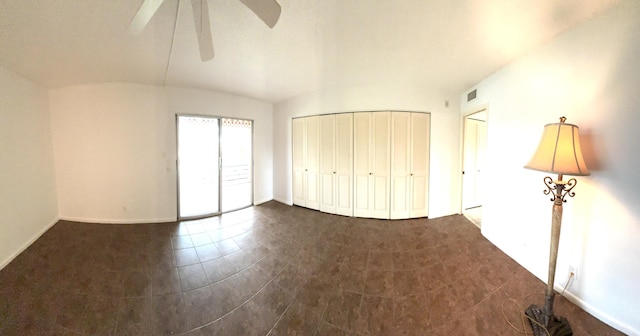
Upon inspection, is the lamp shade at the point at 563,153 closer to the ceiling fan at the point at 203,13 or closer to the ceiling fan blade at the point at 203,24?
the ceiling fan at the point at 203,13

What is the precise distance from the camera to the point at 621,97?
54.4 inches

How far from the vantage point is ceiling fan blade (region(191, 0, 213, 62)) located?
1125mm

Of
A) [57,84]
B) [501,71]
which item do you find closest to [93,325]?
[57,84]

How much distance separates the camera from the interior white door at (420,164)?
3.41 m

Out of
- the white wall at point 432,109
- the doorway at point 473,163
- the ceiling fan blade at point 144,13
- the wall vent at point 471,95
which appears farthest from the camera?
the doorway at point 473,163

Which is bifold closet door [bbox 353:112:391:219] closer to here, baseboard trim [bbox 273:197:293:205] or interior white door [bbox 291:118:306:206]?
interior white door [bbox 291:118:306:206]

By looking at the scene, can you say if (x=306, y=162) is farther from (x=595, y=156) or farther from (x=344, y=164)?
(x=595, y=156)

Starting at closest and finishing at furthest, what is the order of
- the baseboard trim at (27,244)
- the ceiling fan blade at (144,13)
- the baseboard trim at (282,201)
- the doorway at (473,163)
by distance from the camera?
the ceiling fan blade at (144,13), the baseboard trim at (27,244), the doorway at (473,163), the baseboard trim at (282,201)

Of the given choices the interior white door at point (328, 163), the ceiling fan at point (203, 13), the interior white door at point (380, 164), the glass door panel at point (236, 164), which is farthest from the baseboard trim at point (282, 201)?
the ceiling fan at point (203, 13)

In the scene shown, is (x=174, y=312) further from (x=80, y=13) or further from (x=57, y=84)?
(x=57, y=84)

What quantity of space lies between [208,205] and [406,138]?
3682 millimetres

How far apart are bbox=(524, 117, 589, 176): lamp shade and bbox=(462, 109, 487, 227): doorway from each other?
97.5 inches

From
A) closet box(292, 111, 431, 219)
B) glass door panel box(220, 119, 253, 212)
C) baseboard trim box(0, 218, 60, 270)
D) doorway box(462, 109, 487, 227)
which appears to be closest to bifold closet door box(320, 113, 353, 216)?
closet box(292, 111, 431, 219)

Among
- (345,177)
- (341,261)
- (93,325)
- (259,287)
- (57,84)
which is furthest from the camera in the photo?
(345,177)
